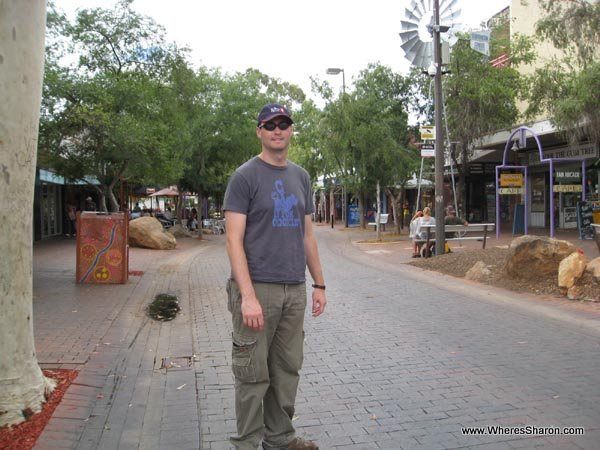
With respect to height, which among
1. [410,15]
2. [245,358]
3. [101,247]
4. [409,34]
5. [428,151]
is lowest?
[245,358]

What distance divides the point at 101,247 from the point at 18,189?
6487 mm

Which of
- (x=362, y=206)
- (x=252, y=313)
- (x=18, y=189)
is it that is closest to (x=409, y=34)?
(x=18, y=189)

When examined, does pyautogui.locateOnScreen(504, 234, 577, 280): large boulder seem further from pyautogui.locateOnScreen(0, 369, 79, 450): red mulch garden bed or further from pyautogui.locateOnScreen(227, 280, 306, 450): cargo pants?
pyautogui.locateOnScreen(0, 369, 79, 450): red mulch garden bed

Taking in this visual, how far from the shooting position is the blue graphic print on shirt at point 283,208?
3.13m

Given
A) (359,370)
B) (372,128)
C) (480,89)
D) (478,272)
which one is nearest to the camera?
(359,370)

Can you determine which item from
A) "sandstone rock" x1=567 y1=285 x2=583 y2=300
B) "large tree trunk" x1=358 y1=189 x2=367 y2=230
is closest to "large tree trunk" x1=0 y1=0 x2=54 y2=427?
"sandstone rock" x1=567 y1=285 x2=583 y2=300

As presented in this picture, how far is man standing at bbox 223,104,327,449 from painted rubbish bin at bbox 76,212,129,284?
24.2 feet

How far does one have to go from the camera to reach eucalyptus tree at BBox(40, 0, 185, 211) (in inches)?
537

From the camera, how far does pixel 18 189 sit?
12.6ft

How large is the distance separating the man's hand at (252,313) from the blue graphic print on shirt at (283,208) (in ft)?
1.50

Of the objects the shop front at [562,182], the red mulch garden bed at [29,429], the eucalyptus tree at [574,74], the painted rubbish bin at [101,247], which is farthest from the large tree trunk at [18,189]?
the shop front at [562,182]

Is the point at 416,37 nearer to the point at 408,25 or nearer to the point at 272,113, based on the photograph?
the point at 408,25

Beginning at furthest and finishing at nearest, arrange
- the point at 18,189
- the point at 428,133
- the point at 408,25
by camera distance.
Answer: the point at 428,133 < the point at 408,25 < the point at 18,189

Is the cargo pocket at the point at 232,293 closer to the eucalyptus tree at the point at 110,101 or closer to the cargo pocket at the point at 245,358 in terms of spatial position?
the cargo pocket at the point at 245,358
